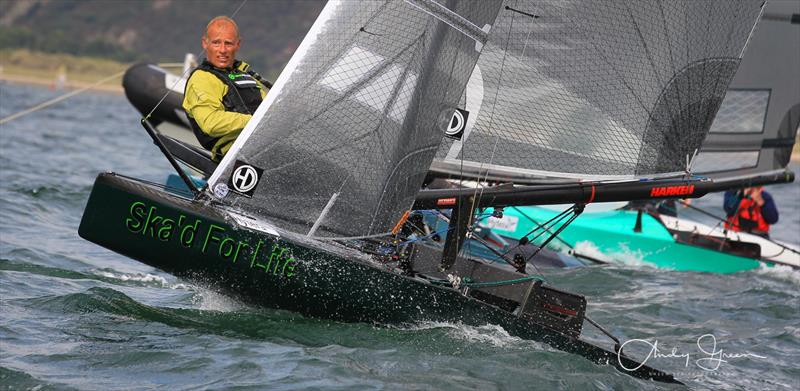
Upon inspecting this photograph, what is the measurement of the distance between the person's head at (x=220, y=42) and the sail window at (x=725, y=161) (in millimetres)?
4117

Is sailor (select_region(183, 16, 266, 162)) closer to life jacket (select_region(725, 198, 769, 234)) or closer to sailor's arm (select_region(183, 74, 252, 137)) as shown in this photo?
sailor's arm (select_region(183, 74, 252, 137))

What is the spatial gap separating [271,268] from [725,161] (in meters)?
4.52

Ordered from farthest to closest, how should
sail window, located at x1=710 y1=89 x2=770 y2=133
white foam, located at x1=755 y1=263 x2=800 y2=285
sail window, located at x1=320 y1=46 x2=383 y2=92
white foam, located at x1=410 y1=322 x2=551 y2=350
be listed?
white foam, located at x1=755 y1=263 x2=800 y2=285, sail window, located at x1=710 y1=89 x2=770 y2=133, sail window, located at x1=320 y1=46 x2=383 y2=92, white foam, located at x1=410 y1=322 x2=551 y2=350

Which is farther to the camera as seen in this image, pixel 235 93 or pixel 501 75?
pixel 501 75

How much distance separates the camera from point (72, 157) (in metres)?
13.8

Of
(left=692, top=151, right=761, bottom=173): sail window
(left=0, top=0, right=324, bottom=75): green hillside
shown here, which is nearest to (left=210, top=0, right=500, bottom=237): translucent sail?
(left=692, top=151, right=761, bottom=173): sail window

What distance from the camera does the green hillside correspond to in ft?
182

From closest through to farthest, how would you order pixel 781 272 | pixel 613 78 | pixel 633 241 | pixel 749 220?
pixel 613 78 → pixel 781 272 → pixel 633 241 → pixel 749 220

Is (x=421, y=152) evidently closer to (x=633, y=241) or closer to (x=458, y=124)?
(x=458, y=124)

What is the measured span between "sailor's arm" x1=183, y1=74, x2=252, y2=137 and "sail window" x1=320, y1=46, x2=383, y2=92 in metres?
0.46

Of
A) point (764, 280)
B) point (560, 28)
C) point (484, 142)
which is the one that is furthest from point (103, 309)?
point (764, 280)

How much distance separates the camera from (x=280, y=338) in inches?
191

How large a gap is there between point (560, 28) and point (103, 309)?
270cm
